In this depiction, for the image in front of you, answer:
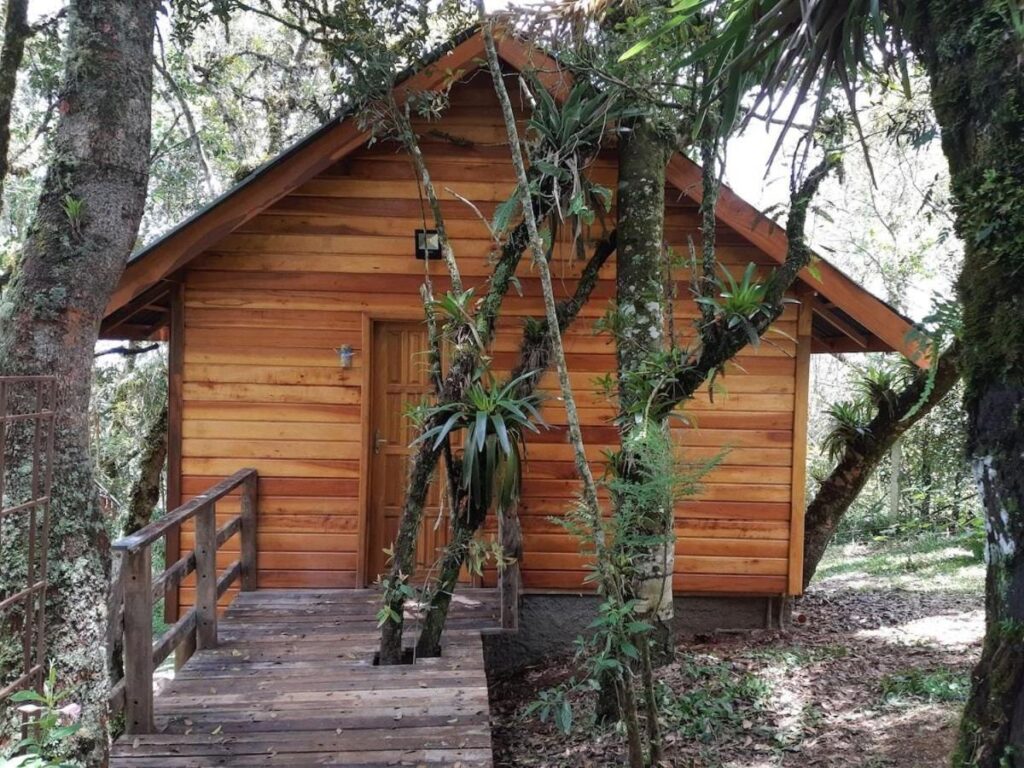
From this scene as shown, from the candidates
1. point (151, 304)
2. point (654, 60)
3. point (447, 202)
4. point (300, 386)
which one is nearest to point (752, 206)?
point (654, 60)

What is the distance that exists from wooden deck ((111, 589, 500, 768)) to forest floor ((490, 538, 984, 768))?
57 cm

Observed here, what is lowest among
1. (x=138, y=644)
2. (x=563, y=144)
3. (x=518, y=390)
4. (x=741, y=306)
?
(x=138, y=644)

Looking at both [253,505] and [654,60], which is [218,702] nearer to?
[253,505]

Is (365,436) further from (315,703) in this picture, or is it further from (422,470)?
(315,703)

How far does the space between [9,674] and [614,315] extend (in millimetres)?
3144

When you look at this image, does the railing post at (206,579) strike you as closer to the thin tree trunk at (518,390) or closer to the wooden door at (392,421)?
the thin tree trunk at (518,390)

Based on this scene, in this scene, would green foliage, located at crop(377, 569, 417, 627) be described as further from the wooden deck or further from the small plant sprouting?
the small plant sprouting

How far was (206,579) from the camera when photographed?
3.95 m

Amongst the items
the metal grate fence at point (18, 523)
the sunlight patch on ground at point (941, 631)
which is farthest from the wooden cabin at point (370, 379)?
the metal grate fence at point (18, 523)

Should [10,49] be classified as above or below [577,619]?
above

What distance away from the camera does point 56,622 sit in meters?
2.58

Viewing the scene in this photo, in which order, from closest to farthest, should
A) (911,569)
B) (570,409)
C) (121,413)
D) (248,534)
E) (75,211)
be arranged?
(75,211)
(570,409)
(248,534)
(911,569)
(121,413)

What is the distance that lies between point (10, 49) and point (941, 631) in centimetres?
818

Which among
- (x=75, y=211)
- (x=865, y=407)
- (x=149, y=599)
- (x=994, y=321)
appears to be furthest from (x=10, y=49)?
(x=865, y=407)
